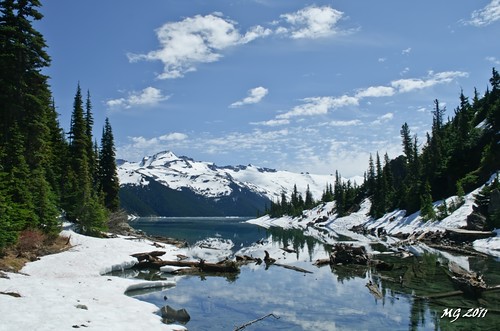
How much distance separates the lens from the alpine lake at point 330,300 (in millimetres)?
17312

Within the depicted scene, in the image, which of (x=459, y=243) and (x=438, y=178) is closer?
(x=459, y=243)

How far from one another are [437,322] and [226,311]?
9623mm

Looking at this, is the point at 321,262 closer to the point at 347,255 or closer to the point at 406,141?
the point at 347,255

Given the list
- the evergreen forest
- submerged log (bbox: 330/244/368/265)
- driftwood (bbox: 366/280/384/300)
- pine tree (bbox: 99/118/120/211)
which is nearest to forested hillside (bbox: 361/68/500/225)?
the evergreen forest

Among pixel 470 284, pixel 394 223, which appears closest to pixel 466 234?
pixel 470 284

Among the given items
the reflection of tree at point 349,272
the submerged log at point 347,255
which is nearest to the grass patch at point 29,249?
the reflection of tree at point 349,272

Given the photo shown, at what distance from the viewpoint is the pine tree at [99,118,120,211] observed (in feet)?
241

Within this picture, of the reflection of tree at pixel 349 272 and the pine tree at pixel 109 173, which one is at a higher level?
the pine tree at pixel 109 173

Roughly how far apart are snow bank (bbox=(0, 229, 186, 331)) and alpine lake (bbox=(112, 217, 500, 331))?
2009 millimetres

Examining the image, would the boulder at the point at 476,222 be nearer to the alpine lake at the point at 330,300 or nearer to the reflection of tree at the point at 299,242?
the alpine lake at the point at 330,300

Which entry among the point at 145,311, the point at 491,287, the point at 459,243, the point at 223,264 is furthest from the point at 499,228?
the point at 145,311

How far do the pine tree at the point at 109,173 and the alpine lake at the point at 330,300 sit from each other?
1715 inches

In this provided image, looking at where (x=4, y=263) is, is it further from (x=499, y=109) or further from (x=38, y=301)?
(x=499, y=109)

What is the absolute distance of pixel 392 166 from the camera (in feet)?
501
